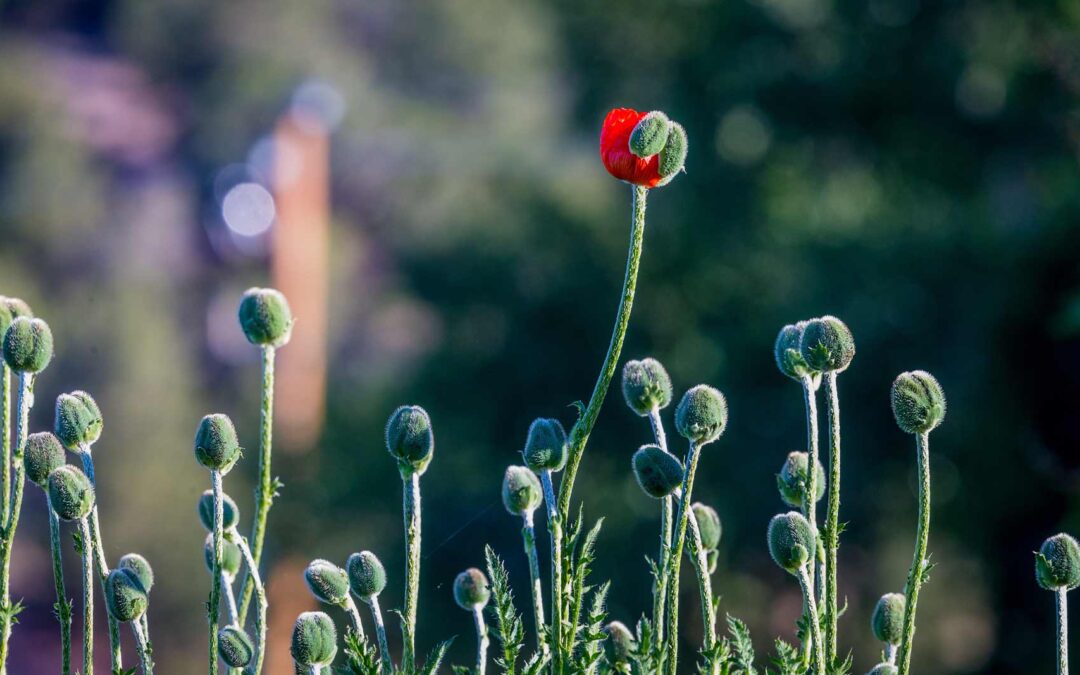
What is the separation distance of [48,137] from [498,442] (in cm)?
486

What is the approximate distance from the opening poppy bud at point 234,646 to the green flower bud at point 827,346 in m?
0.34

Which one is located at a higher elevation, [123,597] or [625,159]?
[625,159]

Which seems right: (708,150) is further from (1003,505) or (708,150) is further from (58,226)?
(58,226)

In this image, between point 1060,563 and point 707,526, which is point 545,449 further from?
point 1060,563

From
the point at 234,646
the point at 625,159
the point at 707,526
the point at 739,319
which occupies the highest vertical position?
the point at 739,319

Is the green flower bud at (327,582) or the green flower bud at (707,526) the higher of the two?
the green flower bud at (707,526)

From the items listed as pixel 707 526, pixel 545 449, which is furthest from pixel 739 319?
pixel 545 449

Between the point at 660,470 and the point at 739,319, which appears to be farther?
the point at 739,319

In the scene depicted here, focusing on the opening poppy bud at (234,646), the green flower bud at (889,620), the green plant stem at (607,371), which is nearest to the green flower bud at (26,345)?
the opening poppy bud at (234,646)

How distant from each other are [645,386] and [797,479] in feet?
0.38

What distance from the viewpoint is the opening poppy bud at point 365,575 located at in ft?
2.32

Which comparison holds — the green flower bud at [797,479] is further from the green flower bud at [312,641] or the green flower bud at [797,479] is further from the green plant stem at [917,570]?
the green flower bud at [312,641]

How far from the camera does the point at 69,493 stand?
0.64 meters

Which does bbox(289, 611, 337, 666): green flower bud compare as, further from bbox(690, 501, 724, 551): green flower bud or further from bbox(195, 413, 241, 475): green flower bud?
bbox(690, 501, 724, 551): green flower bud
